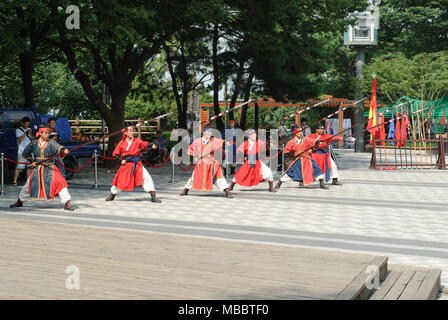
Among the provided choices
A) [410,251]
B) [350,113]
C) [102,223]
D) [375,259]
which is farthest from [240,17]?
[350,113]

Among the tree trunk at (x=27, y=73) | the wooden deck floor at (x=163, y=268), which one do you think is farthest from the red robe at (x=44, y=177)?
the tree trunk at (x=27, y=73)

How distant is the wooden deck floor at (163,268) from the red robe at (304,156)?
27.7 ft

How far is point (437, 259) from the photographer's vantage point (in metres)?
7.05

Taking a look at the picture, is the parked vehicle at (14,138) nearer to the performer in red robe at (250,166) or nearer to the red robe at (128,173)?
the red robe at (128,173)

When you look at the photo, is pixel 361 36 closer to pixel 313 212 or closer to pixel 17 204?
pixel 313 212

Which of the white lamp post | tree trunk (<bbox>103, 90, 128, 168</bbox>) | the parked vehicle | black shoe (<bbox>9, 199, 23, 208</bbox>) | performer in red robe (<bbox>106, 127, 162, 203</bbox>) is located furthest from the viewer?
the white lamp post

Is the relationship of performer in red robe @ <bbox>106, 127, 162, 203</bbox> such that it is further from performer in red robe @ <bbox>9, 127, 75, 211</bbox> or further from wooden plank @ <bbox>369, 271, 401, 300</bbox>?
wooden plank @ <bbox>369, 271, 401, 300</bbox>

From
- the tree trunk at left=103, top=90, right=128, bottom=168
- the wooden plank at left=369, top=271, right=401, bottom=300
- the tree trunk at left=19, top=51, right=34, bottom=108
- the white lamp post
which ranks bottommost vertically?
the wooden plank at left=369, top=271, right=401, bottom=300

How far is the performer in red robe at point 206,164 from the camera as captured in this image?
44.0ft

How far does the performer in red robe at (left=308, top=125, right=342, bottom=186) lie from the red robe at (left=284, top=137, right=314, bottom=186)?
0.25 metres

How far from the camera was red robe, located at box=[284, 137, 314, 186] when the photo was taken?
15484 mm

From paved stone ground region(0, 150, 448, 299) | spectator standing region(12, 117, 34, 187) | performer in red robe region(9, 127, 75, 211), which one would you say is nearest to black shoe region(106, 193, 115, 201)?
paved stone ground region(0, 150, 448, 299)

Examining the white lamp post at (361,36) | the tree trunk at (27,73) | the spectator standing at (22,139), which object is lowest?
the spectator standing at (22,139)
